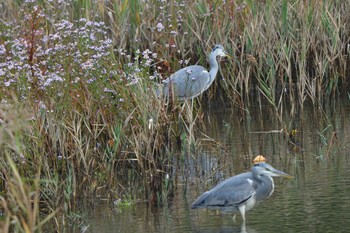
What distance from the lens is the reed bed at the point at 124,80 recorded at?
6.88 metres

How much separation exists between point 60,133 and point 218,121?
3197 millimetres

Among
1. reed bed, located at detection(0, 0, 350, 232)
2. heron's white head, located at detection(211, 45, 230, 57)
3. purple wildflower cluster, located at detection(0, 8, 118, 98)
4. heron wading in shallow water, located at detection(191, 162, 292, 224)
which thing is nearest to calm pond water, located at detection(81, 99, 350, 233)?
heron wading in shallow water, located at detection(191, 162, 292, 224)

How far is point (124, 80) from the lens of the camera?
7832 millimetres

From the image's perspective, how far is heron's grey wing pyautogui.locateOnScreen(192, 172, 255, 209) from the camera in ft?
20.8

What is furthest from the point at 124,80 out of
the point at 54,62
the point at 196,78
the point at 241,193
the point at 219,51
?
the point at 219,51

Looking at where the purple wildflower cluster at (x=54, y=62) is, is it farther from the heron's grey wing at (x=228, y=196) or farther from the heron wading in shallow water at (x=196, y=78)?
the heron's grey wing at (x=228, y=196)

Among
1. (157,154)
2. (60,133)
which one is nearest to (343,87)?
(157,154)

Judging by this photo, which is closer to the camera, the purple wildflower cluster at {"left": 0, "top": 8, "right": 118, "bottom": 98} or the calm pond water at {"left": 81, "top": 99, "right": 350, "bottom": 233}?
the calm pond water at {"left": 81, "top": 99, "right": 350, "bottom": 233}

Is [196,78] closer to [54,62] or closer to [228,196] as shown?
[54,62]

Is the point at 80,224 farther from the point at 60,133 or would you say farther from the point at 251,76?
the point at 251,76

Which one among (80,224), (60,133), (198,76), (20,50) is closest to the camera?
(80,224)

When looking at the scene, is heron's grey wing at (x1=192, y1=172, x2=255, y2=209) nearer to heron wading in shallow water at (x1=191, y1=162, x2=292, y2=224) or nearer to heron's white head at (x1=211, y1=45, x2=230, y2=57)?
heron wading in shallow water at (x1=191, y1=162, x2=292, y2=224)

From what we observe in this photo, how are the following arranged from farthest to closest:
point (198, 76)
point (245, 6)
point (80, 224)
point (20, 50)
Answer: point (245, 6), point (198, 76), point (20, 50), point (80, 224)

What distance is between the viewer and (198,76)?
958 cm
